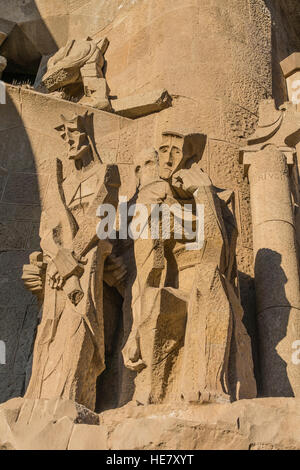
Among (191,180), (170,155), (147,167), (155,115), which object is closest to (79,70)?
(155,115)

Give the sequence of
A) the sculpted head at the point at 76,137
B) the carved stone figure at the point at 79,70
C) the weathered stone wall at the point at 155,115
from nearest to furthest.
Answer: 1. the sculpted head at the point at 76,137
2. the weathered stone wall at the point at 155,115
3. the carved stone figure at the point at 79,70

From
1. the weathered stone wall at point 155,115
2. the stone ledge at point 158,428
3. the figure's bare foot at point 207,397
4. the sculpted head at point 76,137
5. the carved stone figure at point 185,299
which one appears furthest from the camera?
the weathered stone wall at point 155,115

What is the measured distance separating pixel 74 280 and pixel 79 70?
3375 mm

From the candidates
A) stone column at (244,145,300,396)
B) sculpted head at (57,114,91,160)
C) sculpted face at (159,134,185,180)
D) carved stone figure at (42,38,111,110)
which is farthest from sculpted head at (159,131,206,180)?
carved stone figure at (42,38,111,110)

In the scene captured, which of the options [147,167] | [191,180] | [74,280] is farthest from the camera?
[147,167]

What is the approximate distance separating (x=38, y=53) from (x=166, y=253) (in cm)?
490

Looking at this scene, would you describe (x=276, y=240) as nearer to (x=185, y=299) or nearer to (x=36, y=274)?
(x=185, y=299)

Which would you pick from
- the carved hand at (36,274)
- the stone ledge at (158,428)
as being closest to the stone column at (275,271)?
the stone ledge at (158,428)

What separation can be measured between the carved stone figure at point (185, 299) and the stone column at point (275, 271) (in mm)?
558

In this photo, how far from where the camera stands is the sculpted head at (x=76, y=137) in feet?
18.7

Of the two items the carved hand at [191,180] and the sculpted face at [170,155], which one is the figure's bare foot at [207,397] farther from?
the sculpted face at [170,155]

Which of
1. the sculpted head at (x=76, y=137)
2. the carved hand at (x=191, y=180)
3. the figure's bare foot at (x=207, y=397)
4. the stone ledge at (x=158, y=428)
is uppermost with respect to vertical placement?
the sculpted head at (x=76, y=137)

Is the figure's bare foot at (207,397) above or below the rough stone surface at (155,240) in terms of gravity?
below

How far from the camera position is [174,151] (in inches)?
207
